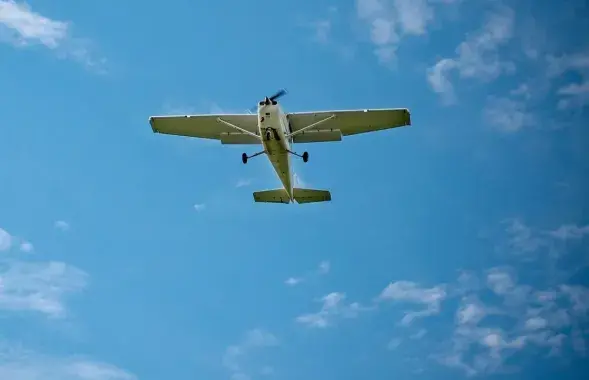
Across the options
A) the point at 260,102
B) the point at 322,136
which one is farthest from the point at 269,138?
the point at 322,136

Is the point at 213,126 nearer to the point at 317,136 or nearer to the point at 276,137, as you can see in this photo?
the point at 317,136

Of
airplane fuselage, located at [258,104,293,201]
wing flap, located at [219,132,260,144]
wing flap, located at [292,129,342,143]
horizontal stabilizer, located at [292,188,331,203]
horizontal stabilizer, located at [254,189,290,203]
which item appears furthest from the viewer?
horizontal stabilizer, located at [254,189,290,203]

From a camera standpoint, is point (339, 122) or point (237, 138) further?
point (237, 138)

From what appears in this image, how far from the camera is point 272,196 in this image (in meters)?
45.3

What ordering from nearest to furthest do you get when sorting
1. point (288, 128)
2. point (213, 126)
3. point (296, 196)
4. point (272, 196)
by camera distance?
point (288, 128), point (213, 126), point (296, 196), point (272, 196)

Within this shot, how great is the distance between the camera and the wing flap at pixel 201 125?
42.5 meters

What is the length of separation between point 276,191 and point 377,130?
6.51 metres

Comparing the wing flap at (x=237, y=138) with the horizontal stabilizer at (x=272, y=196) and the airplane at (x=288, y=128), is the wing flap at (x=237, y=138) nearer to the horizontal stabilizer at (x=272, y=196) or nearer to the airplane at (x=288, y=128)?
the airplane at (x=288, y=128)

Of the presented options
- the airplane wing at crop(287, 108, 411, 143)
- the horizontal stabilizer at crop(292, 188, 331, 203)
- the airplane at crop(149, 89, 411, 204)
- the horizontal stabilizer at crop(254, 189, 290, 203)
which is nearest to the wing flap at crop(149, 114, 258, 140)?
the airplane at crop(149, 89, 411, 204)

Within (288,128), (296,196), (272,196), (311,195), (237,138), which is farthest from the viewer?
(272,196)

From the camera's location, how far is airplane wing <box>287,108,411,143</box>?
136 feet

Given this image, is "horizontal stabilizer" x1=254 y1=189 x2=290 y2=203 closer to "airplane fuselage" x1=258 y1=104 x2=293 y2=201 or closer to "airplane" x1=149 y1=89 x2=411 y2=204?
"airplane" x1=149 y1=89 x2=411 y2=204

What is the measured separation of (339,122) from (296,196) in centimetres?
490

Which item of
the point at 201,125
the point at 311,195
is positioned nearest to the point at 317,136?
the point at 311,195
